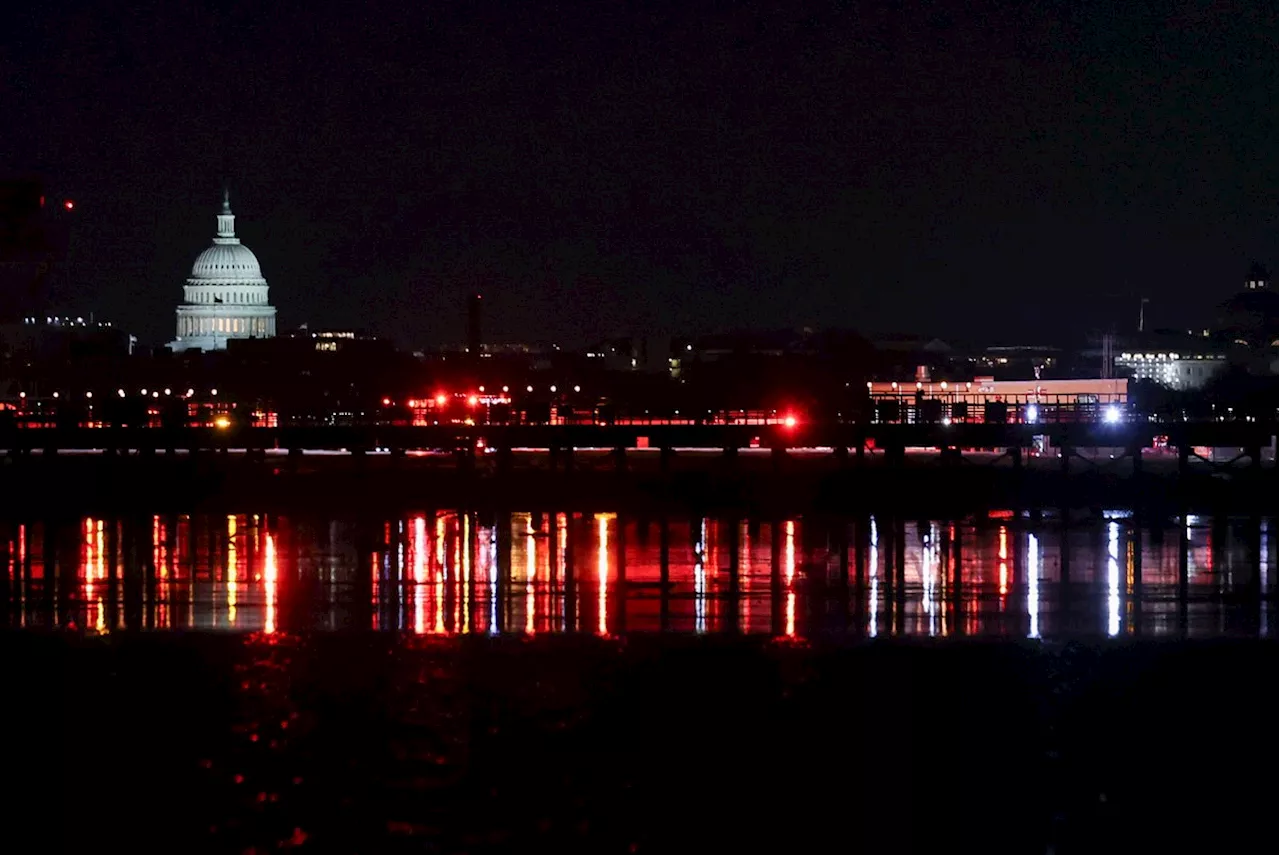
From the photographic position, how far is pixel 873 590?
3241cm

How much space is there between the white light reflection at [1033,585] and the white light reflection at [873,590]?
6.79 feet

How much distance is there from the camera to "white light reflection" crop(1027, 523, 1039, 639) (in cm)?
2733

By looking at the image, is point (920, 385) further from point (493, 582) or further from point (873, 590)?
point (873, 590)

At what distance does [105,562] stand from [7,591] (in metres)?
5.53

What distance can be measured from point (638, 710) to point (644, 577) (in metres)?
12.8

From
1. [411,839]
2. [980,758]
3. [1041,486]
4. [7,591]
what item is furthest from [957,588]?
[1041,486]

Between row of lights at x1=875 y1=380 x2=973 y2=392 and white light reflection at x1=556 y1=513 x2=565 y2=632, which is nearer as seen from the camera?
white light reflection at x1=556 y1=513 x2=565 y2=632

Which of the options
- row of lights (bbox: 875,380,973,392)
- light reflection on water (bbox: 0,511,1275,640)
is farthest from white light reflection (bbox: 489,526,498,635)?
row of lights (bbox: 875,380,973,392)

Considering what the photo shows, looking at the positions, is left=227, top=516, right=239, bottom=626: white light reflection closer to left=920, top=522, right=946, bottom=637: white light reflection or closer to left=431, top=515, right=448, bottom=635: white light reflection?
left=431, top=515, right=448, bottom=635: white light reflection

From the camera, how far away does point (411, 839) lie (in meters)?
17.1

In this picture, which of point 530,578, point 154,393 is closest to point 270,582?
point 530,578

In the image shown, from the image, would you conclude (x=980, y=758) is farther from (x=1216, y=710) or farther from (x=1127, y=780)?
(x=1216, y=710)

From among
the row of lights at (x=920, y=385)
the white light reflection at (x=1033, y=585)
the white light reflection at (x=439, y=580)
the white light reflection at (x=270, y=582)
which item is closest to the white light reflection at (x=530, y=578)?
the white light reflection at (x=439, y=580)

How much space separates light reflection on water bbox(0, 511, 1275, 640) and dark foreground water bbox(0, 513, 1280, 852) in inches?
5.9
